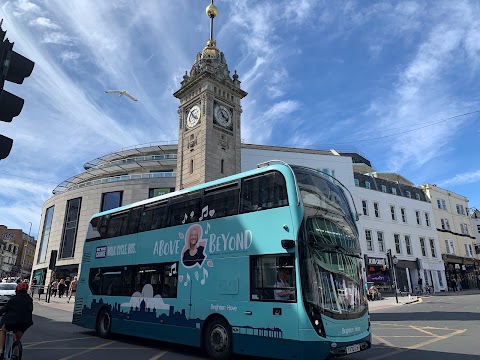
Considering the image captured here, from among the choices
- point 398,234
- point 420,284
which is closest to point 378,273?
point 420,284

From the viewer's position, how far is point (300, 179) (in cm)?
774

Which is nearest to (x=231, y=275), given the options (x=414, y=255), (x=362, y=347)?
(x=362, y=347)

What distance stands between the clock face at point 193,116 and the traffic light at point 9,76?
28178 millimetres

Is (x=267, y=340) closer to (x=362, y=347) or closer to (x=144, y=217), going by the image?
(x=362, y=347)

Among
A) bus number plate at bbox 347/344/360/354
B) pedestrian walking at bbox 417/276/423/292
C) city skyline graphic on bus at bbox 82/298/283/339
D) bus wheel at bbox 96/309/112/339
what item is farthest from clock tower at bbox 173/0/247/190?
bus number plate at bbox 347/344/360/354

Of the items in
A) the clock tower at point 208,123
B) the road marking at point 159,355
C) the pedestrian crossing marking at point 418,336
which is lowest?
the road marking at point 159,355

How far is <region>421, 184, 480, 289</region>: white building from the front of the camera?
143ft

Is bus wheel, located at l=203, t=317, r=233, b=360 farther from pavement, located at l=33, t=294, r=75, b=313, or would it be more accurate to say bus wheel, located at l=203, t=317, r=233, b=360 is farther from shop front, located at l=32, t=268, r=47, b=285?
shop front, located at l=32, t=268, r=47, b=285

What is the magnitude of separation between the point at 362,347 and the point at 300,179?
3648mm

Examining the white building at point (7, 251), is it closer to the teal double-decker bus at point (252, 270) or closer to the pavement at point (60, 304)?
the pavement at point (60, 304)

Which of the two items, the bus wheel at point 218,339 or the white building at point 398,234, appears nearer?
the bus wheel at point 218,339

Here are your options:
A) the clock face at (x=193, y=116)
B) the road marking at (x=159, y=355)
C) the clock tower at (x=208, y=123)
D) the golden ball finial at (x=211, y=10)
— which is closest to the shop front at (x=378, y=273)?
the clock tower at (x=208, y=123)

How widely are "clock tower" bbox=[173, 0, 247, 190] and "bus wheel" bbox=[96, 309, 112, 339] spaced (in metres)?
19.2

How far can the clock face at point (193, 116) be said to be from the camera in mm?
33041
